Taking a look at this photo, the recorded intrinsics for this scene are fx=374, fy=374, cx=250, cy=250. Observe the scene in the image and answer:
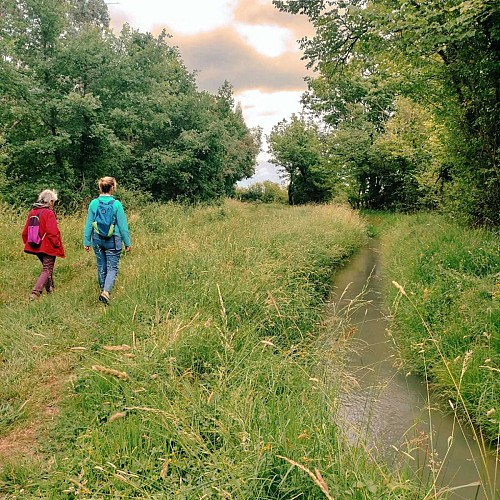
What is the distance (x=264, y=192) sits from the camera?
39375mm

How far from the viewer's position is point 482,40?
805 centimetres

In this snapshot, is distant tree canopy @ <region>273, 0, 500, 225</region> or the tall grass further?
distant tree canopy @ <region>273, 0, 500, 225</region>

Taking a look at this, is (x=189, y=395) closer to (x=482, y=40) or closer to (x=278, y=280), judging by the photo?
(x=278, y=280)

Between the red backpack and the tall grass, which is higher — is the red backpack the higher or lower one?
the higher one

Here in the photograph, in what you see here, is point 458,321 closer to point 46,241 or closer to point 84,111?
point 46,241

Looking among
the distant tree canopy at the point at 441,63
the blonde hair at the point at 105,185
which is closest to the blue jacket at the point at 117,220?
the blonde hair at the point at 105,185

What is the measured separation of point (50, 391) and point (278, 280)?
12.1ft

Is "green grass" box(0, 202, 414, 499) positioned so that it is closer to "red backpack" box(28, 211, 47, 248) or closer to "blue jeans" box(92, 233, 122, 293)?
"blue jeans" box(92, 233, 122, 293)

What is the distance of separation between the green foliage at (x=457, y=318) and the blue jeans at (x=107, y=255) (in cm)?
415

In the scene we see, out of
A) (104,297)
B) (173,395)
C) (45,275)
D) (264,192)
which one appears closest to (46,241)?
(45,275)

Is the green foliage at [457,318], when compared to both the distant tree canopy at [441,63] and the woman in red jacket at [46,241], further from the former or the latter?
the woman in red jacket at [46,241]

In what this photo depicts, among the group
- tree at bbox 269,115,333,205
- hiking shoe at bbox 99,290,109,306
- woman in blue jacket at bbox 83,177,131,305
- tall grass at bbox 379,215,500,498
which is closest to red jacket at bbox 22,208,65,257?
woman in blue jacket at bbox 83,177,131,305

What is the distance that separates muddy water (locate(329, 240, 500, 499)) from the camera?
2797mm

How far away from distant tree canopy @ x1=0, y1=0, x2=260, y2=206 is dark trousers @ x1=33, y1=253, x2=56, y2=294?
8.68m
